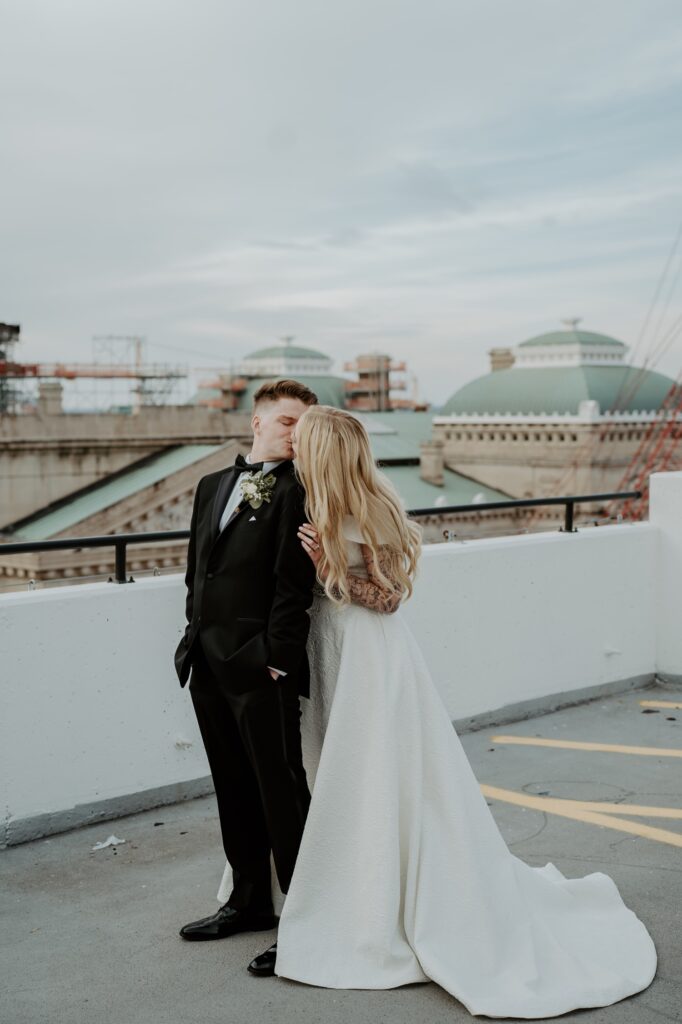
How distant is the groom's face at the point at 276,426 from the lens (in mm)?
4035

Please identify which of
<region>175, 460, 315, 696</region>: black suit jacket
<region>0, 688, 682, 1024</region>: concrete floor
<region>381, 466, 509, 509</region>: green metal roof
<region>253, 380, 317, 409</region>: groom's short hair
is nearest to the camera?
<region>0, 688, 682, 1024</region>: concrete floor

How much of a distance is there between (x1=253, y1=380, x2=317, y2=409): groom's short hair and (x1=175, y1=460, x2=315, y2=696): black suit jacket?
263 millimetres

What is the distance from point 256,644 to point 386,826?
0.71m

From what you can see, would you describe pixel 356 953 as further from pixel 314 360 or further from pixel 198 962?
pixel 314 360

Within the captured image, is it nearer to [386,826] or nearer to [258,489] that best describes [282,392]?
[258,489]

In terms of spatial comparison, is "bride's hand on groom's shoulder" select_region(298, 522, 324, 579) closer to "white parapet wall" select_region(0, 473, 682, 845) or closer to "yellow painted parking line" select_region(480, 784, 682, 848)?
"white parapet wall" select_region(0, 473, 682, 845)

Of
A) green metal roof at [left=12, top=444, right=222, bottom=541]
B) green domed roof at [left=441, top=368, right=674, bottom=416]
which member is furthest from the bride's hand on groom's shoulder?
green domed roof at [left=441, top=368, right=674, bottom=416]

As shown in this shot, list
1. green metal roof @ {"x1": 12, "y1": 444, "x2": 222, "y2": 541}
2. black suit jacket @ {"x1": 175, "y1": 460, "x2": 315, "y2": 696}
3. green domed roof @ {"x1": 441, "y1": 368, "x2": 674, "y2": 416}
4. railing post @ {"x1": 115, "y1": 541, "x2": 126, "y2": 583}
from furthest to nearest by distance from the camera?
green domed roof @ {"x1": 441, "y1": 368, "x2": 674, "y2": 416} → green metal roof @ {"x1": 12, "y1": 444, "x2": 222, "y2": 541} → railing post @ {"x1": 115, "y1": 541, "x2": 126, "y2": 583} → black suit jacket @ {"x1": 175, "y1": 460, "x2": 315, "y2": 696}

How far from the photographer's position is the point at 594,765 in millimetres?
6379

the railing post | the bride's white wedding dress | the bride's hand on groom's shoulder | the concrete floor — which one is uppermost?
the bride's hand on groom's shoulder

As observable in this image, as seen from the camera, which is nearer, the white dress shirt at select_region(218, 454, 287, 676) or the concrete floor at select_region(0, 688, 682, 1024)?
the concrete floor at select_region(0, 688, 682, 1024)

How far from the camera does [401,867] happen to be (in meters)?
3.86

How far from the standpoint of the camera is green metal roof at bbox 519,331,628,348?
98.3 meters

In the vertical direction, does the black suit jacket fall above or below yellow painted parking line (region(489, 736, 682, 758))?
above
